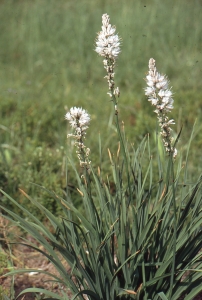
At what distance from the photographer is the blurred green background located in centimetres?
421

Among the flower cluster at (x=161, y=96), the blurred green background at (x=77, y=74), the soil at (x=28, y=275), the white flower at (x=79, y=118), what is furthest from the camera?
the blurred green background at (x=77, y=74)

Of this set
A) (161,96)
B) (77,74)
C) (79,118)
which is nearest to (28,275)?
(79,118)

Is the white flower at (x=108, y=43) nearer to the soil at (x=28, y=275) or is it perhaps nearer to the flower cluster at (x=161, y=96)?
the flower cluster at (x=161, y=96)

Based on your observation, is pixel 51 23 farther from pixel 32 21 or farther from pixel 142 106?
pixel 142 106

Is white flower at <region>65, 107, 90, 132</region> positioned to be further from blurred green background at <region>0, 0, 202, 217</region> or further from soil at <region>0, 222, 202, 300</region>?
blurred green background at <region>0, 0, 202, 217</region>

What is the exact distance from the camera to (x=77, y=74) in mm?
6227

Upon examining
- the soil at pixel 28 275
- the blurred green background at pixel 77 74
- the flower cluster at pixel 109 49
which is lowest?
the soil at pixel 28 275

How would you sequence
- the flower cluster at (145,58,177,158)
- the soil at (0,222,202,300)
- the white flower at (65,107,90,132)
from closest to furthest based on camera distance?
the flower cluster at (145,58,177,158) < the white flower at (65,107,90,132) < the soil at (0,222,202,300)

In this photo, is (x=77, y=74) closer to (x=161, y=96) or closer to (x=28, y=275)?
(x=28, y=275)

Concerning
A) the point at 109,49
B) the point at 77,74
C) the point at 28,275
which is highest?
the point at 77,74

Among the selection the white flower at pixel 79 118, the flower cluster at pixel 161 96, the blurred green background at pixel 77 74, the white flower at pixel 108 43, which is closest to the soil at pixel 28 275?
the blurred green background at pixel 77 74

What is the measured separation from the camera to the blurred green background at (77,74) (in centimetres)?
421

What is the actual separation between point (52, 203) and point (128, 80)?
2.94 meters

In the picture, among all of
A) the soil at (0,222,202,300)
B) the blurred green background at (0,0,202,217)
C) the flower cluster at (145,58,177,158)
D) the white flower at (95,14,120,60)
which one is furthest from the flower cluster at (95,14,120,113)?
the blurred green background at (0,0,202,217)
